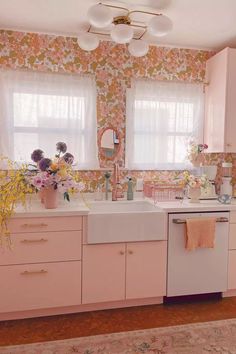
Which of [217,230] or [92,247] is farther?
[217,230]

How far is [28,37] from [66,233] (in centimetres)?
182

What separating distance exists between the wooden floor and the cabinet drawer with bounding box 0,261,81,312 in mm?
122

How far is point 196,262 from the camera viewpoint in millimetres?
2674

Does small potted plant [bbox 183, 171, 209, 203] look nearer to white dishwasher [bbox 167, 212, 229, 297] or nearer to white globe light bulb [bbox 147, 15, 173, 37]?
white dishwasher [bbox 167, 212, 229, 297]

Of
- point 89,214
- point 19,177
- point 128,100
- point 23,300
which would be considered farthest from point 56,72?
point 23,300

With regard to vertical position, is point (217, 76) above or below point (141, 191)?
above

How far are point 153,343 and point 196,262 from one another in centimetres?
81

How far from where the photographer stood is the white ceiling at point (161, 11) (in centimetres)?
229

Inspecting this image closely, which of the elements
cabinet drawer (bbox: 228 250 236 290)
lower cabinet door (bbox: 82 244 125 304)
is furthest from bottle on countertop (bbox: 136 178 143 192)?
cabinet drawer (bbox: 228 250 236 290)

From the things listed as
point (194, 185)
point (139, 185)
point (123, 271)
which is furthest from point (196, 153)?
point (123, 271)

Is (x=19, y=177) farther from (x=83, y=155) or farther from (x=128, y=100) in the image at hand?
(x=128, y=100)

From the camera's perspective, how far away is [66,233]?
2.40m

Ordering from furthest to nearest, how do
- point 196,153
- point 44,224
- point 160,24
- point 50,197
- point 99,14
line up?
→ point 196,153, point 50,197, point 44,224, point 160,24, point 99,14

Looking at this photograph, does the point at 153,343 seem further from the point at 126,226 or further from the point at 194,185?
the point at 194,185
